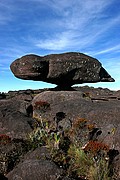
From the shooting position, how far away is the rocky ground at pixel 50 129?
12586mm

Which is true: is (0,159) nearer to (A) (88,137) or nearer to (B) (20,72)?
(A) (88,137)

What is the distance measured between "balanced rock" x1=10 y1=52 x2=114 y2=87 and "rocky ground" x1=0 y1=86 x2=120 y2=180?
1168 centimetres

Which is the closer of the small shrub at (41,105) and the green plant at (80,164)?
the green plant at (80,164)

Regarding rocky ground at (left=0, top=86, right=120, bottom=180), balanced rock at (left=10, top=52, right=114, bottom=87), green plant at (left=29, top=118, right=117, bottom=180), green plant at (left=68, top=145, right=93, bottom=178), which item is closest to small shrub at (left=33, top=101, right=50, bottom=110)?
rocky ground at (left=0, top=86, right=120, bottom=180)

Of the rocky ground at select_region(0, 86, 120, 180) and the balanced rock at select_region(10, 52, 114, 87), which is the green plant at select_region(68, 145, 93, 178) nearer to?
the rocky ground at select_region(0, 86, 120, 180)

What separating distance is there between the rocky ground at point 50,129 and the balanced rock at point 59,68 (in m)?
11.7

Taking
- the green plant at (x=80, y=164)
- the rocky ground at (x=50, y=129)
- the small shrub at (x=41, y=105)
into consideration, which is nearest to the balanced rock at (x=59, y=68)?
the rocky ground at (x=50, y=129)

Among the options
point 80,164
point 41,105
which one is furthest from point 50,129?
point 80,164

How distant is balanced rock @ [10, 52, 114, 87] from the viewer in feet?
133

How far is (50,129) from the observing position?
21.3 meters

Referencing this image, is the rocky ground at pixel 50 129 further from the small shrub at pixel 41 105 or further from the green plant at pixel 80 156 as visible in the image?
the green plant at pixel 80 156

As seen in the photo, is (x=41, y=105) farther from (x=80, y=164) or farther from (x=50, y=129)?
(x=80, y=164)

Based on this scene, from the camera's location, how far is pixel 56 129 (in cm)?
2136

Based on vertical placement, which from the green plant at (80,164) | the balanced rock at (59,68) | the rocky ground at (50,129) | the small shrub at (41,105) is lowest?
the green plant at (80,164)
